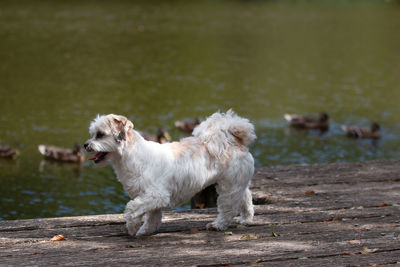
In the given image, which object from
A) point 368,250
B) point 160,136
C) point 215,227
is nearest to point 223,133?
point 215,227

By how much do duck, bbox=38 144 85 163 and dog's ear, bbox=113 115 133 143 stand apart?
711cm

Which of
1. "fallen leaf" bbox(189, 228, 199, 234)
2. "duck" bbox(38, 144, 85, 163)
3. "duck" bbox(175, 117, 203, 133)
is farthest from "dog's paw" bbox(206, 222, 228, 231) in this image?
"duck" bbox(175, 117, 203, 133)

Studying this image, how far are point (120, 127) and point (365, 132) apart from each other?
1053 centimetres

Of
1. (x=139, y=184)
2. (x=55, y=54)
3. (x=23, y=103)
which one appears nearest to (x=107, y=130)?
(x=139, y=184)

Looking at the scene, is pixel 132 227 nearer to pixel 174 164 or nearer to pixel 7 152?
pixel 174 164

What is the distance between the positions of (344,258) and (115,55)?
2007cm

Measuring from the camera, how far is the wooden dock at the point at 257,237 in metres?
6.13

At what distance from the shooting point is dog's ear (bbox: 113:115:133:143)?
6391 millimetres

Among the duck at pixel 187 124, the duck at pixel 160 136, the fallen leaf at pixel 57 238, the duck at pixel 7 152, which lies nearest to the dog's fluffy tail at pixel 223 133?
the fallen leaf at pixel 57 238

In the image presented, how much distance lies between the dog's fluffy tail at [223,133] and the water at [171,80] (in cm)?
435

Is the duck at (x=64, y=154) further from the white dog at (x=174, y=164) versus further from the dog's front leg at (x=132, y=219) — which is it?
the dog's front leg at (x=132, y=219)

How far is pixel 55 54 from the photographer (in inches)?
973

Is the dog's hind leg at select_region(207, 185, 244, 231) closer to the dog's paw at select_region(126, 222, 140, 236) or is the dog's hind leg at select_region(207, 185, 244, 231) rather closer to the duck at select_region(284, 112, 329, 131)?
the dog's paw at select_region(126, 222, 140, 236)

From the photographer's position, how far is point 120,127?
6418mm
